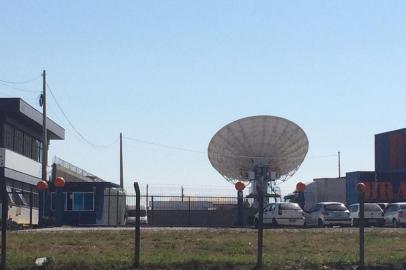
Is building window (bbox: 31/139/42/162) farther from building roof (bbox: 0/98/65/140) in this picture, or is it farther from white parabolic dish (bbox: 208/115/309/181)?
white parabolic dish (bbox: 208/115/309/181)

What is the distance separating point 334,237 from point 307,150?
33829mm

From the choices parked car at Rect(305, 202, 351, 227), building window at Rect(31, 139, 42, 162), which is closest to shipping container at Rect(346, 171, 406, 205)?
parked car at Rect(305, 202, 351, 227)

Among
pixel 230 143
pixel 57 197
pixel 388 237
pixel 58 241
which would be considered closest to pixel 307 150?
pixel 230 143

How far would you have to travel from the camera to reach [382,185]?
204 ft

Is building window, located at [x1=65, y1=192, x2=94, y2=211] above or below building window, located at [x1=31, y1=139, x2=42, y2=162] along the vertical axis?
below

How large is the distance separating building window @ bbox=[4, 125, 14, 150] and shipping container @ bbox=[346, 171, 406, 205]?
2512 centimetres

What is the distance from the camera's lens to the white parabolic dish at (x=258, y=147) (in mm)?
58594

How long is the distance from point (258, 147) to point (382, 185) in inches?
398

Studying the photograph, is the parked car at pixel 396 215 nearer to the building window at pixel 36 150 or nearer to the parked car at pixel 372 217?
the parked car at pixel 372 217

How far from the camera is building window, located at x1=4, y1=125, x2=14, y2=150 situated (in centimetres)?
5425

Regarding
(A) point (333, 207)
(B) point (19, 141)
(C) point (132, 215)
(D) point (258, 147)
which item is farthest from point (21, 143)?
(A) point (333, 207)

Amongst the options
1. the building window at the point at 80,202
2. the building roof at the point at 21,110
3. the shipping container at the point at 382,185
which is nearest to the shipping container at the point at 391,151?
the shipping container at the point at 382,185

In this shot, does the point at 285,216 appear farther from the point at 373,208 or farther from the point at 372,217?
the point at 373,208

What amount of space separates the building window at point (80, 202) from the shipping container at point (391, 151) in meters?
27.0
